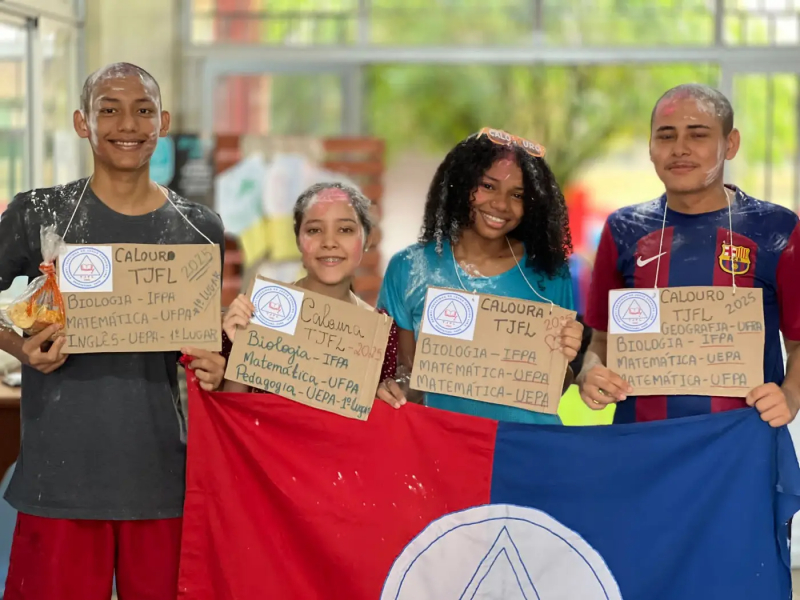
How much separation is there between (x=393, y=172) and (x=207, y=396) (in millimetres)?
3834

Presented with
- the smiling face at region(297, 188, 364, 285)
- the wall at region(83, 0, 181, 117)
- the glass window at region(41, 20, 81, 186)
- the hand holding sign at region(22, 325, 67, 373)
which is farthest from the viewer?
the wall at region(83, 0, 181, 117)

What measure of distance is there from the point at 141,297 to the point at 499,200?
2.70ft

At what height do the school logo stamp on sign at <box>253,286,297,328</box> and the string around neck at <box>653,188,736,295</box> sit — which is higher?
the string around neck at <box>653,188,736,295</box>

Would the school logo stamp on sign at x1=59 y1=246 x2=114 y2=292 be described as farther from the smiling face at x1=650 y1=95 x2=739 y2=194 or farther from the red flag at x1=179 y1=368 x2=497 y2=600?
the smiling face at x1=650 y1=95 x2=739 y2=194

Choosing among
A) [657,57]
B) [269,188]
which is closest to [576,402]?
[269,188]

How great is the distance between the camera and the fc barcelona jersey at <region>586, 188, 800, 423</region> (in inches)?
87.5

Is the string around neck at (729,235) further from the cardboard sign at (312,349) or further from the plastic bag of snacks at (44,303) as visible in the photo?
the plastic bag of snacks at (44,303)

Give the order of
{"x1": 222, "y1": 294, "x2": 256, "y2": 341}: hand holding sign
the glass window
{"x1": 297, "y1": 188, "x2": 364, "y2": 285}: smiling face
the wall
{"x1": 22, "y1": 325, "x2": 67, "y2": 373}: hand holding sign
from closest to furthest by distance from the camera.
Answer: {"x1": 22, "y1": 325, "x2": 67, "y2": 373}: hand holding sign → {"x1": 222, "y1": 294, "x2": 256, "y2": 341}: hand holding sign → {"x1": 297, "y1": 188, "x2": 364, "y2": 285}: smiling face → the glass window → the wall

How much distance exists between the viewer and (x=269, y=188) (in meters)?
5.55

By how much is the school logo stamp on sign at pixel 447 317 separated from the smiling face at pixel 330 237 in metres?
0.23

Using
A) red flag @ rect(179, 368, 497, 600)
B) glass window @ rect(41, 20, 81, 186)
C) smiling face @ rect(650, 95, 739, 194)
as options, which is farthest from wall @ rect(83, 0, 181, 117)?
smiling face @ rect(650, 95, 739, 194)

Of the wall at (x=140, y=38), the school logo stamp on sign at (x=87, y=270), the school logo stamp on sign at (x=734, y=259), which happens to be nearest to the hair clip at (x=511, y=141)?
the school logo stamp on sign at (x=734, y=259)

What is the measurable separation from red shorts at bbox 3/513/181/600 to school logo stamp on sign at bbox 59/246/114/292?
0.49 m

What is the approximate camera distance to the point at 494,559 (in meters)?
2.14
